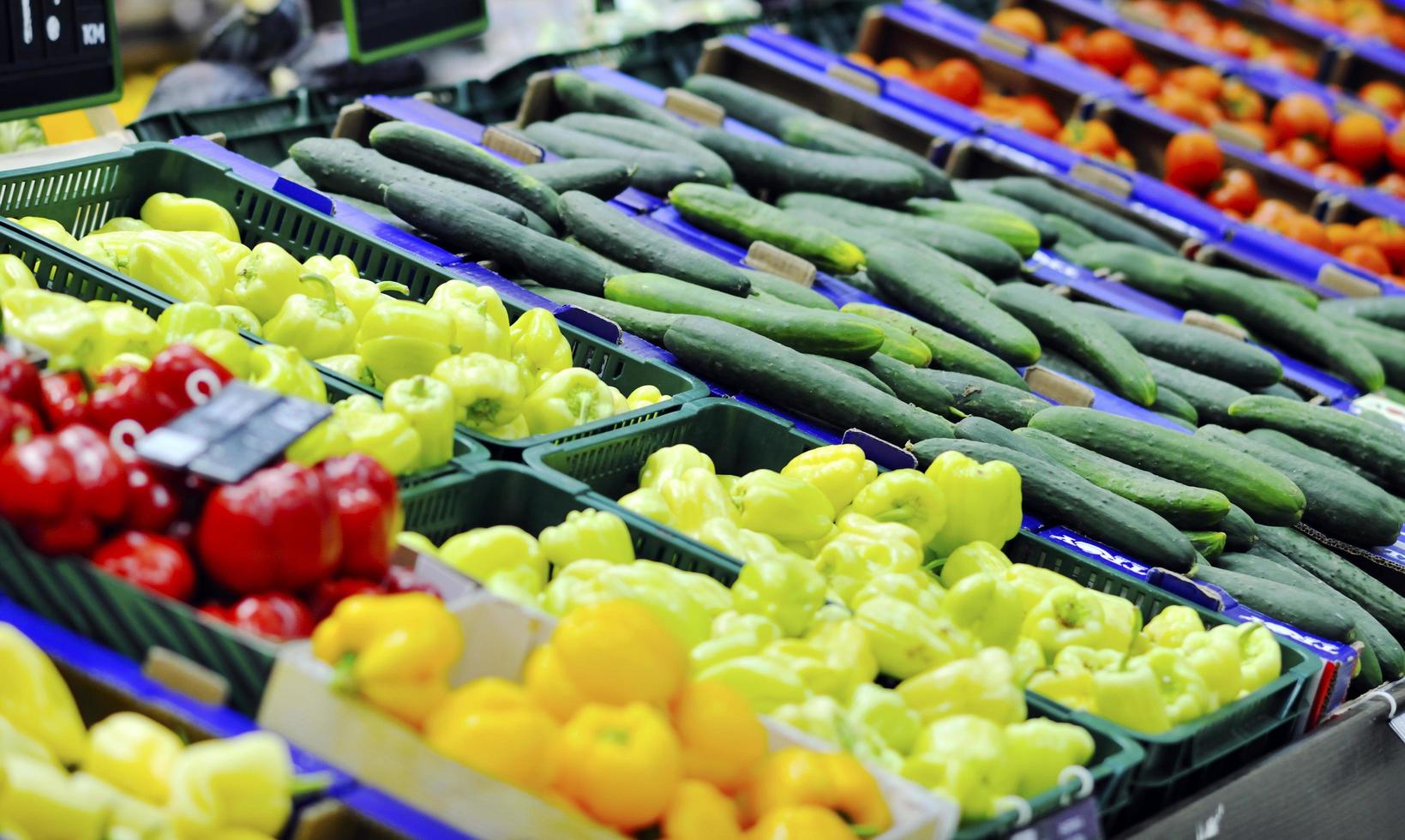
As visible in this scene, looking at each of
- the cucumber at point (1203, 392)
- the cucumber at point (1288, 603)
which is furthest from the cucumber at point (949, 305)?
the cucumber at point (1288, 603)

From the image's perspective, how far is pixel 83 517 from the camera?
2.01m

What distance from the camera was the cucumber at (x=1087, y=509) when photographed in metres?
3.40

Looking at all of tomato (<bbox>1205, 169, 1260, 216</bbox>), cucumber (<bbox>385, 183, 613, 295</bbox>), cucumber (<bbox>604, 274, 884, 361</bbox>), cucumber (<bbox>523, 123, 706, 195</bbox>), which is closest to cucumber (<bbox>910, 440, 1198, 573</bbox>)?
cucumber (<bbox>604, 274, 884, 361</bbox>)

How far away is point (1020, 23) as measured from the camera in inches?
301

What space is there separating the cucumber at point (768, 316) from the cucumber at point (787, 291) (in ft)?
0.81

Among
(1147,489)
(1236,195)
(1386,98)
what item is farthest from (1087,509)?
(1386,98)

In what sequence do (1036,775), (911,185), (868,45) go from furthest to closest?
(868,45) → (911,185) → (1036,775)

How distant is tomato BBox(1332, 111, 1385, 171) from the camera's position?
23.3 ft

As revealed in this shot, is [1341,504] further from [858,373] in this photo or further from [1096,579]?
[858,373]

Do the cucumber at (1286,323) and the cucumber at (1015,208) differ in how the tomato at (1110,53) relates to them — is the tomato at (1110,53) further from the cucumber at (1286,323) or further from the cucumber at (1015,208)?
the cucumber at (1286,323)

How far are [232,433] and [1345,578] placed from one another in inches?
108

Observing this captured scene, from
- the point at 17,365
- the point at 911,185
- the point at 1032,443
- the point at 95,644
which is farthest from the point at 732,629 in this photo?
the point at 911,185

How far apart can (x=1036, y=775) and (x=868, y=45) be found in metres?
5.42

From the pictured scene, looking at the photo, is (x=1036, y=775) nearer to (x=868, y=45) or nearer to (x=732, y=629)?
(x=732, y=629)
